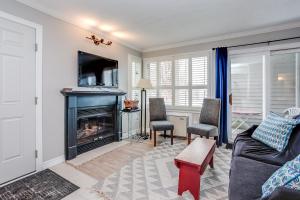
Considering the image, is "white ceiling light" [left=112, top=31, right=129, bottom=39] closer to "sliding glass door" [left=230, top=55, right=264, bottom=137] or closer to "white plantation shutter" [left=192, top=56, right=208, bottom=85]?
"white plantation shutter" [left=192, top=56, right=208, bottom=85]

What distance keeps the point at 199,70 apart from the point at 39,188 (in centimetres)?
380

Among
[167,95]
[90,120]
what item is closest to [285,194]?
[90,120]

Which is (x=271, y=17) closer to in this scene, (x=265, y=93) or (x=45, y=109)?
(x=265, y=93)

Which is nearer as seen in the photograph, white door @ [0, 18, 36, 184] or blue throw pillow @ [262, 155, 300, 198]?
blue throw pillow @ [262, 155, 300, 198]

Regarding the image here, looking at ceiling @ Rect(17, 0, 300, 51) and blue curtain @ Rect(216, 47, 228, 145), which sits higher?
ceiling @ Rect(17, 0, 300, 51)

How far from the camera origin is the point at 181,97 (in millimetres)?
4469

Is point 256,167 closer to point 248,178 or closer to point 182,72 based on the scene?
point 248,178

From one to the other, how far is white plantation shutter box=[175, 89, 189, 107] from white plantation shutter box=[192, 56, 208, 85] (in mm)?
336

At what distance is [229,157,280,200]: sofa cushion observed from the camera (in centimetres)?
126

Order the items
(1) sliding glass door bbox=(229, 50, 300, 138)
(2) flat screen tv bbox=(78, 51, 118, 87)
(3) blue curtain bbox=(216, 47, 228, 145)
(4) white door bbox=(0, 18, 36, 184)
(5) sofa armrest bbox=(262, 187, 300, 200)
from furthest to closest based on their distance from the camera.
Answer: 1. (3) blue curtain bbox=(216, 47, 228, 145)
2. (1) sliding glass door bbox=(229, 50, 300, 138)
3. (2) flat screen tv bbox=(78, 51, 118, 87)
4. (4) white door bbox=(0, 18, 36, 184)
5. (5) sofa armrest bbox=(262, 187, 300, 200)

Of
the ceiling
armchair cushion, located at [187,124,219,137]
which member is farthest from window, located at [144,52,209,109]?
armchair cushion, located at [187,124,219,137]

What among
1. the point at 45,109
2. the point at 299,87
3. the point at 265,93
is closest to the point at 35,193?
the point at 45,109

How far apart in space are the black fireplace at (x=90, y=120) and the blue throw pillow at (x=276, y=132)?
2791 millimetres

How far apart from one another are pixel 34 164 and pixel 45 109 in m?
0.80
